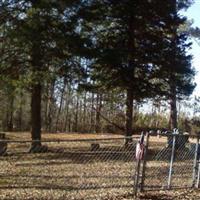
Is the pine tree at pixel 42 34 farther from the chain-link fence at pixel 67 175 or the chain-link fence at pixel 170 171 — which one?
the chain-link fence at pixel 170 171

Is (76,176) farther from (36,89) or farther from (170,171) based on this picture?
(36,89)

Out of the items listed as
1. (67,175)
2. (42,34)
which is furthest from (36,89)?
(67,175)

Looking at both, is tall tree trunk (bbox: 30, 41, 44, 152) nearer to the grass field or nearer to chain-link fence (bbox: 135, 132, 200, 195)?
the grass field

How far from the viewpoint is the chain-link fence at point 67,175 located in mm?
11352

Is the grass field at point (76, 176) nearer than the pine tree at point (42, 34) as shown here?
Yes

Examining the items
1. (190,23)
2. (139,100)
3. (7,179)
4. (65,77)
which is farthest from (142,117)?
(7,179)

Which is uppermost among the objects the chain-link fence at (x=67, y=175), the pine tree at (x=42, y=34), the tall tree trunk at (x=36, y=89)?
the pine tree at (x=42, y=34)

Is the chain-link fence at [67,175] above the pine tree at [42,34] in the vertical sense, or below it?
below

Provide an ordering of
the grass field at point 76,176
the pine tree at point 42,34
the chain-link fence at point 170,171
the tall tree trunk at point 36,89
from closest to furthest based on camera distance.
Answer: the grass field at point 76,176
the chain-link fence at point 170,171
the pine tree at point 42,34
the tall tree trunk at point 36,89

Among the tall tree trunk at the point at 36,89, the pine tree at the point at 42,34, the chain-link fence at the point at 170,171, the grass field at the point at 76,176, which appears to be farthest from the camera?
the tall tree trunk at the point at 36,89

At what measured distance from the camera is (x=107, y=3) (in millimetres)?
25891

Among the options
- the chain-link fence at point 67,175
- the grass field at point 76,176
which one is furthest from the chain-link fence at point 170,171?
the chain-link fence at point 67,175

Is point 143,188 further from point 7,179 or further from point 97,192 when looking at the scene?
point 7,179

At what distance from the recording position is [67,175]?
14.2 metres
